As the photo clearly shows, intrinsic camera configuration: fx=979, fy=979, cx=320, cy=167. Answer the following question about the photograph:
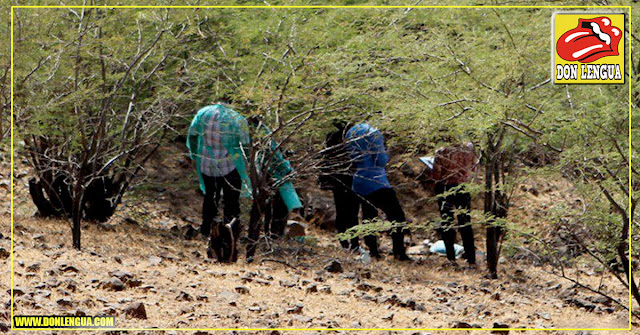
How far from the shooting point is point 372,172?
7.41 metres

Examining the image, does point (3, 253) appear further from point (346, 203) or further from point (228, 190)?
point (346, 203)

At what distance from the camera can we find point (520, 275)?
8031 mm

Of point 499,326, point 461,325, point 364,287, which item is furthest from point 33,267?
point 499,326

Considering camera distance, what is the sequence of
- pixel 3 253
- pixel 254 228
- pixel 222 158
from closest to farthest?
pixel 3 253 → pixel 254 228 → pixel 222 158

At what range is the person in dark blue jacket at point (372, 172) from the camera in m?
7.23

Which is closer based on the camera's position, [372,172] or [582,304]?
[582,304]

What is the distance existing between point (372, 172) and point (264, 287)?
181 centimetres

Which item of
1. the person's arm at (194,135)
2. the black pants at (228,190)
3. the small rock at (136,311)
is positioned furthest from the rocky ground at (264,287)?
the person's arm at (194,135)

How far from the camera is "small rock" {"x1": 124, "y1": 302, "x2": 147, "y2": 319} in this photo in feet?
15.7

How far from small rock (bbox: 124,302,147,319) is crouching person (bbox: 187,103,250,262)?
190 cm

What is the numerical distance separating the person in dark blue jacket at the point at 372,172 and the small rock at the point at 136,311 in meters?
2.65

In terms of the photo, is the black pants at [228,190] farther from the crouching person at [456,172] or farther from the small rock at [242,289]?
the small rock at [242,289]

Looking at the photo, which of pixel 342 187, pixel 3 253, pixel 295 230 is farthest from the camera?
pixel 295 230

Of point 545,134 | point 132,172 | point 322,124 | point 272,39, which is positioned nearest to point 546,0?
point 545,134
